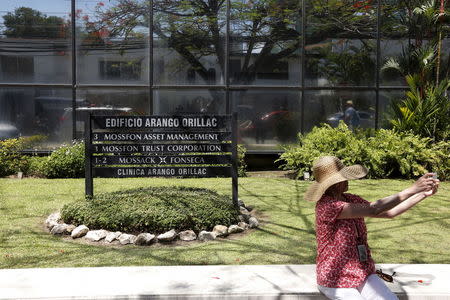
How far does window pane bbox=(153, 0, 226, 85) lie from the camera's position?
551 inches

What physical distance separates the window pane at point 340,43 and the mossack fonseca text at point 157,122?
629 centimetres

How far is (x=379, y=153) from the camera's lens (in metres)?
12.2

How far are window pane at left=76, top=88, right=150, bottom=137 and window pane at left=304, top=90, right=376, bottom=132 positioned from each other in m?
3.94

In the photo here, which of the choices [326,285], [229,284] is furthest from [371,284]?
[229,284]

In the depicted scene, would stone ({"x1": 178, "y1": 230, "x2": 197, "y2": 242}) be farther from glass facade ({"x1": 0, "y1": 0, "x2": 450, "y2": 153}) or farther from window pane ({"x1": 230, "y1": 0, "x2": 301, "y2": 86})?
window pane ({"x1": 230, "y1": 0, "x2": 301, "y2": 86})

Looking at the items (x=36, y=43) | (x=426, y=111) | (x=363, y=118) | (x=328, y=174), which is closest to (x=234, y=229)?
(x=328, y=174)

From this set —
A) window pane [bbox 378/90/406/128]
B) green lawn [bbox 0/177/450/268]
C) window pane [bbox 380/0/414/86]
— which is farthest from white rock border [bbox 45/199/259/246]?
window pane [bbox 380/0/414/86]

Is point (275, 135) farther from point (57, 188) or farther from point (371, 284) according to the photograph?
point (371, 284)

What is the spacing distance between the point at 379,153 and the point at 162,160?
5.57m

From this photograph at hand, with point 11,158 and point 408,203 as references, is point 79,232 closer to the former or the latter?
point 408,203

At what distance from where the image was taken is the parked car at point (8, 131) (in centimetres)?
1355

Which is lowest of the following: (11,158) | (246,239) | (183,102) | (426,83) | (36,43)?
(246,239)

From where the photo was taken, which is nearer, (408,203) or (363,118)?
(408,203)

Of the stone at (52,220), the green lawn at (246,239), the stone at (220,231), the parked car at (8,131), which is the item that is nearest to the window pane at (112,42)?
the parked car at (8,131)
